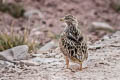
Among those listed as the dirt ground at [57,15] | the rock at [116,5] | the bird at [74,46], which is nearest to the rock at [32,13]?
the dirt ground at [57,15]

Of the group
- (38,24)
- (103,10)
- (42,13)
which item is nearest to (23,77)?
(38,24)

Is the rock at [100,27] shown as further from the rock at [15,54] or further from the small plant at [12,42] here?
the rock at [15,54]

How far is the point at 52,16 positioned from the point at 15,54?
23.2 feet

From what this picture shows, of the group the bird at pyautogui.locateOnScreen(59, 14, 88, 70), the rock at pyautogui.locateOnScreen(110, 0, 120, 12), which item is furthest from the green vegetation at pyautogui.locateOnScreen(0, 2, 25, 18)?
the bird at pyautogui.locateOnScreen(59, 14, 88, 70)

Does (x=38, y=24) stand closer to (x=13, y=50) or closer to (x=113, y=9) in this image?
(x=113, y=9)

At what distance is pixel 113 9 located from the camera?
18.4 metres

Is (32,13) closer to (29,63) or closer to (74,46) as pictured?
(29,63)

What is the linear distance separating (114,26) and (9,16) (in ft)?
14.2

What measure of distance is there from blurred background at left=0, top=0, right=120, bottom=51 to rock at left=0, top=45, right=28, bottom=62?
3337 mm

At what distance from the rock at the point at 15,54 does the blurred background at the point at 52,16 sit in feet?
10.9

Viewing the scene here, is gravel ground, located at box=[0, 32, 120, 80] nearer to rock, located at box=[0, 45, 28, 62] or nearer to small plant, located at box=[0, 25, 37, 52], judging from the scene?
rock, located at box=[0, 45, 28, 62]

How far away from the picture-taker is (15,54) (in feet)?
34.4

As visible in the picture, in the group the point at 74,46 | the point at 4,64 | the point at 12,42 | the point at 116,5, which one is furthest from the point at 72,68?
the point at 116,5

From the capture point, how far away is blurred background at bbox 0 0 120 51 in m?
15.3
